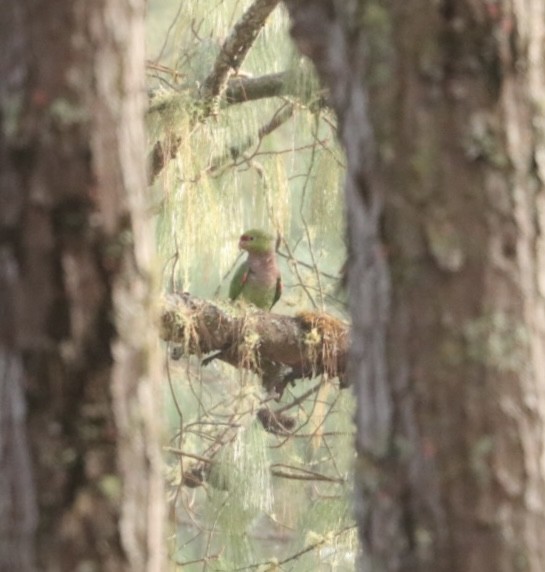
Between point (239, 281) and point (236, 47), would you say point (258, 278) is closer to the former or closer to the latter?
point (239, 281)

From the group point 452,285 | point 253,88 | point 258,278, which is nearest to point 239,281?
point 258,278

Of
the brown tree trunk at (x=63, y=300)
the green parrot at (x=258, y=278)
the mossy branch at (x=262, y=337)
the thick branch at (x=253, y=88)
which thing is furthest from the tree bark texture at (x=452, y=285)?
the green parrot at (x=258, y=278)

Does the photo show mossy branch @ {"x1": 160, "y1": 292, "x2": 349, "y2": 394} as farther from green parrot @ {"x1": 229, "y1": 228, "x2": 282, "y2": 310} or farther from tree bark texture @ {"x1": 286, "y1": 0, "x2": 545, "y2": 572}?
tree bark texture @ {"x1": 286, "y1": 0, "x2": 545, "y2": 572}

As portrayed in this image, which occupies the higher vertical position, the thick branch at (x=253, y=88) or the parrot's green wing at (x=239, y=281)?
the thick branch at (x=253, y=88)

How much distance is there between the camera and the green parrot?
93.0 inches

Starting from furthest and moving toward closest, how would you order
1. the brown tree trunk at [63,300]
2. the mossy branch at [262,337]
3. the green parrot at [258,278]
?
the green parrot at [258,278] < the mossy branch at [262,337] < the brown tree trunk at [63,300]

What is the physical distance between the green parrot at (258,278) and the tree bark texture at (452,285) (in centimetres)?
166

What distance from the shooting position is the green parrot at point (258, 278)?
2.36 meters

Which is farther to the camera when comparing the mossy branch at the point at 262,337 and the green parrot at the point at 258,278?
the green parrot at the point at 258,278

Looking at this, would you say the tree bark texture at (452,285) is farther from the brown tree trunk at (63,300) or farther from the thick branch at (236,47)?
the thick branch at (236,47)

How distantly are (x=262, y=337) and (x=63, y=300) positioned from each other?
1140mm

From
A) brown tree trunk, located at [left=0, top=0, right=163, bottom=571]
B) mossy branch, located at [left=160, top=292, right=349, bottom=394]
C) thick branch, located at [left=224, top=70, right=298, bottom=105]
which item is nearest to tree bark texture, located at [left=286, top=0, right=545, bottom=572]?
brown tree trunk, located at [left=0, top=0, right=163, bottom=571]

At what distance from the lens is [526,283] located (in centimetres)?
69

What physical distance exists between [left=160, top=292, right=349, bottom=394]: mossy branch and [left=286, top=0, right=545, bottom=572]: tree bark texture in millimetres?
978
